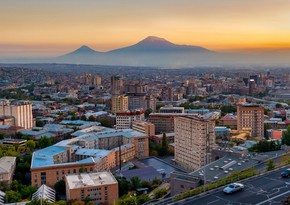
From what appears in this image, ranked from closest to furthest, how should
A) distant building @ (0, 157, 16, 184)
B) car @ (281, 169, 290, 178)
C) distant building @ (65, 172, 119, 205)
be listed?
1. car @ (281, 169, 290, 178)
2. distant building @ (65, 172, 119, 205)
3. distant building @ (0, 157, 16, 184)

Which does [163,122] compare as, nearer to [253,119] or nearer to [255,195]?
[253,119]

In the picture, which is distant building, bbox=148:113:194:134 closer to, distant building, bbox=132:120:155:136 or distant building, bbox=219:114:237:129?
distant building, bbox=219:114:237:129

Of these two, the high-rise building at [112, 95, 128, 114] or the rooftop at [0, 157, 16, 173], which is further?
the high-rise building at [112, 95, 128, 114]

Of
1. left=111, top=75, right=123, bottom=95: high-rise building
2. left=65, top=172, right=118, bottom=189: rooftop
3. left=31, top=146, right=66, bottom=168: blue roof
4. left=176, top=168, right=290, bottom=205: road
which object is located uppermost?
left=176, top=168, right=290, bottom=205: road

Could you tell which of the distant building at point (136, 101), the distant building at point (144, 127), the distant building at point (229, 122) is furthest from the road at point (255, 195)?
the distant building at point (136, 101)

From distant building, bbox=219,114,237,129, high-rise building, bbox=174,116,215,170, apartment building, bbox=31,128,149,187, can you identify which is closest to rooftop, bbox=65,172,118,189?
apartment building, bbox=31,128,149,187

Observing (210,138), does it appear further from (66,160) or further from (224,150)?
(66,160)
